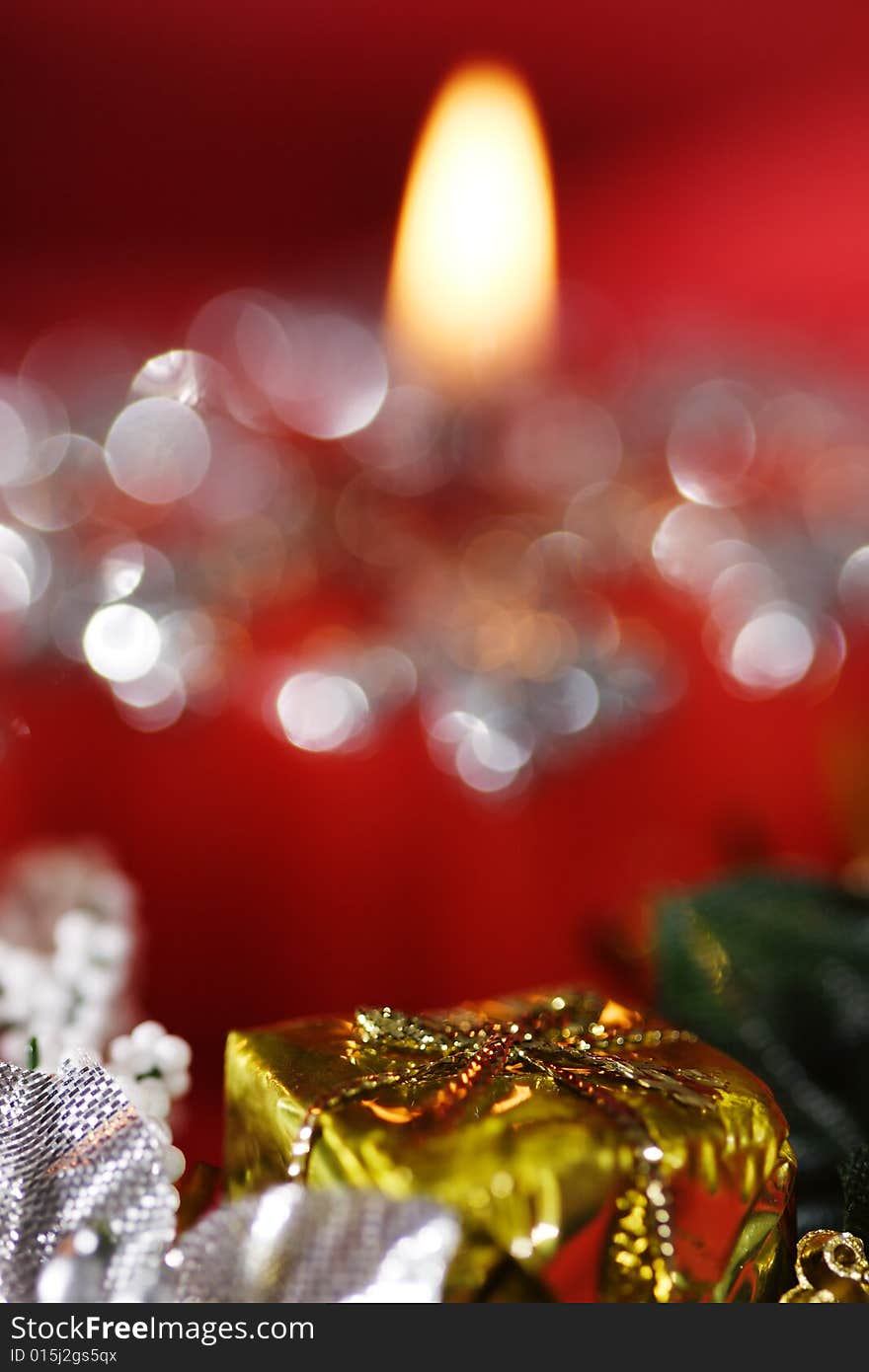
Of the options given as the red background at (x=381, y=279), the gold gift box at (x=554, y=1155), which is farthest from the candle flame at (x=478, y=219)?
the gold gift box at (x=554, y=1155)

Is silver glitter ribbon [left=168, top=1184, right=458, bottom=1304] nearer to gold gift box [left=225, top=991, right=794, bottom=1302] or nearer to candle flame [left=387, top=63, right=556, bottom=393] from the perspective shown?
gold gift box [left=225, top=991, right=794, bottom=1302]

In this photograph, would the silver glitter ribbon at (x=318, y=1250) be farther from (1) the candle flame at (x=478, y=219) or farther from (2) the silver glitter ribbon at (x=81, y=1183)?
(1) the candle flame at (x=478, y=219)

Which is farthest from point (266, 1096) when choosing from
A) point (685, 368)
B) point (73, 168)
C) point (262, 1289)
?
point (73, 168)

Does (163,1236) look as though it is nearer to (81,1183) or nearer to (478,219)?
(81,1183)

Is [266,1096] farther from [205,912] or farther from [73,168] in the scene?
[73,168]

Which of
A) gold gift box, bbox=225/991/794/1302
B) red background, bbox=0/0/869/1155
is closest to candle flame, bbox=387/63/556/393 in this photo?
red background, bbox=0/0/869/1155

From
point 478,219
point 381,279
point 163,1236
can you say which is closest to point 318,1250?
point 163,1236
